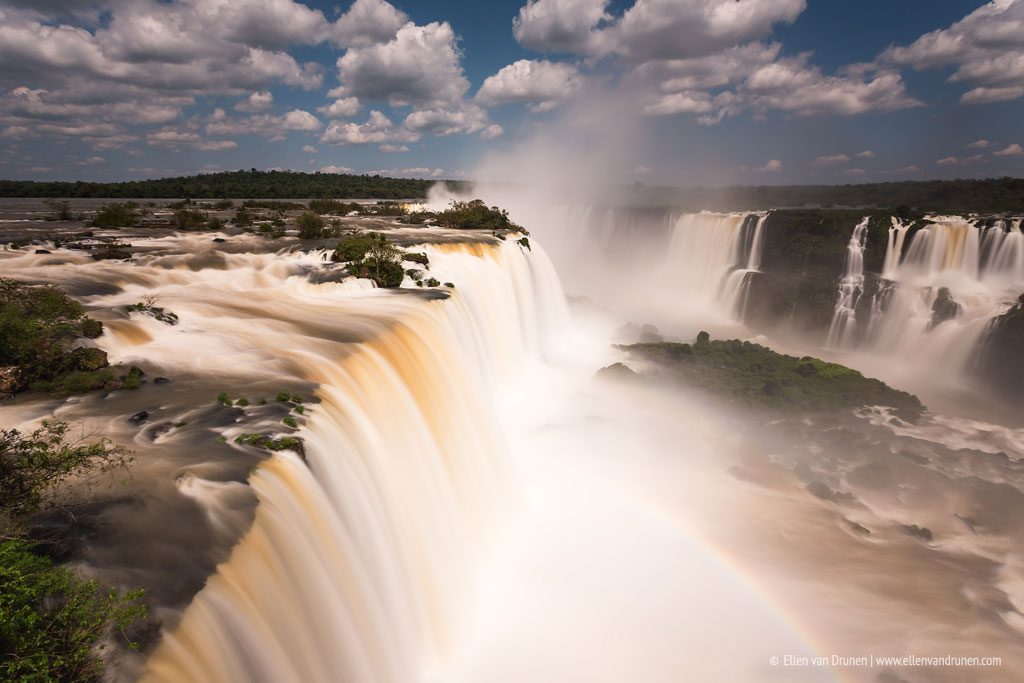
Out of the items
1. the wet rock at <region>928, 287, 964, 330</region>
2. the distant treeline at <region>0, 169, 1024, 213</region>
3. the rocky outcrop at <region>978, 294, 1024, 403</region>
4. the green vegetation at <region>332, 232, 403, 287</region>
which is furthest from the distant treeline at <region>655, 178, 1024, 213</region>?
the green vegetation at <region>332, 232, 403, 287</region>

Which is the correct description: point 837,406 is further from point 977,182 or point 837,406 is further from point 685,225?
point 977,182

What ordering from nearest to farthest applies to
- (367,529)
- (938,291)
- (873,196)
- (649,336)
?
(367,529)
(938,291)
(649,336)
(873,196)

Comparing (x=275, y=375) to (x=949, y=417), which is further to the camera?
(x=949, y=417)

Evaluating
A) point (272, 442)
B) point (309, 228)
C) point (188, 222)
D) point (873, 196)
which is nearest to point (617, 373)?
point (309, 228)

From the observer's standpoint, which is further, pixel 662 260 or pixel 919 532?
pixel 662 260

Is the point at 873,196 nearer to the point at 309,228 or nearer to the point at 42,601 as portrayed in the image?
the point at 309,228

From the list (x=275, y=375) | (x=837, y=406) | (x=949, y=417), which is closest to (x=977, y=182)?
(x=949, y=417)
